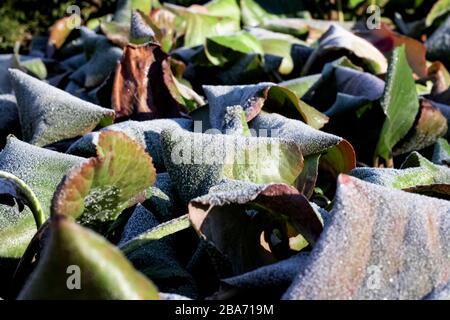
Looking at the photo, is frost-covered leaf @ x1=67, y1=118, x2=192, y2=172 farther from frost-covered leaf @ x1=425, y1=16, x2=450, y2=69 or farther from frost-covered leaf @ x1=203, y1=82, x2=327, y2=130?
frost-covered leaf @ x1=425, y1=16, x2=450, y2=69

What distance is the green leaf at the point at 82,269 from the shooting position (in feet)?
1.29

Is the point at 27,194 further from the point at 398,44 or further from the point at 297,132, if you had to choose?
the point at 398,44

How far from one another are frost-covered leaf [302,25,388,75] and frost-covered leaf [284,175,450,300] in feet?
2.17

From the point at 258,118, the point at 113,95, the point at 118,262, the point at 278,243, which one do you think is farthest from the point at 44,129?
the point at 118,262

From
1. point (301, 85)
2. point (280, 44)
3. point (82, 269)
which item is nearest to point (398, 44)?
point (280, 44)

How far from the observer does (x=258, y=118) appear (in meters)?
0.83

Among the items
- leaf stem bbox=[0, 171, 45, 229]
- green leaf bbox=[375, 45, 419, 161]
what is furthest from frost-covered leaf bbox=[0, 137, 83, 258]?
green leaf bbox=[375, 45, 419, 161]

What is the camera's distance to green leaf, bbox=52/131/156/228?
523 millimetres

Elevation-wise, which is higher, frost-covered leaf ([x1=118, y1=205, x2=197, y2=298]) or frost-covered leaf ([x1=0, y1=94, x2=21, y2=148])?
frost-covered leaf ([x1=118, y1=205, x2=197, y2=298])

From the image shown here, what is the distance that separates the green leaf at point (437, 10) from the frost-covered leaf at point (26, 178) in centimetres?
106

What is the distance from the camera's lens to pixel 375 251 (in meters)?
0.48

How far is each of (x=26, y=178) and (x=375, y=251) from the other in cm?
35

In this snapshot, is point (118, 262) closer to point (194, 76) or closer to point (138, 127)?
point (138, 127)

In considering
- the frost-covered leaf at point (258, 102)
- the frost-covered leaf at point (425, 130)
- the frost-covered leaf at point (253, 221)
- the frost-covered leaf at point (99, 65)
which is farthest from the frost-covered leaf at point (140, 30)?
the frost-covered leaf at point (253, 221)
